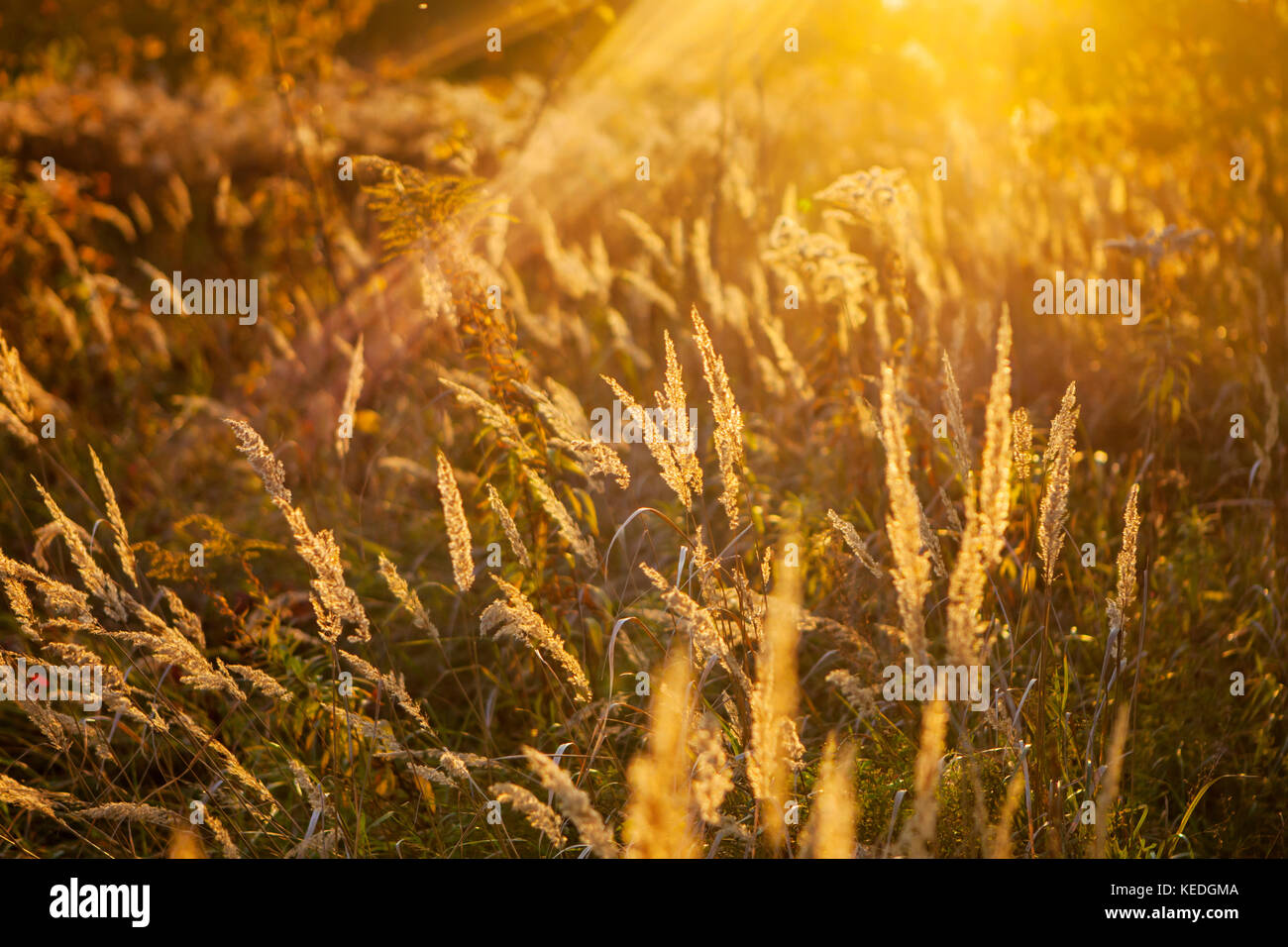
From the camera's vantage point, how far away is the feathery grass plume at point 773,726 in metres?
1.53

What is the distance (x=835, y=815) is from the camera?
4.72 feet

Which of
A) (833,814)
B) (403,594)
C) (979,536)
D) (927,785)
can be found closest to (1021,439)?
(979,536)

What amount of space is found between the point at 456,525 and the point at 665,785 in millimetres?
713

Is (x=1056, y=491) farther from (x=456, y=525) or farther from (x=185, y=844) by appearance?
(x=185, y=844)

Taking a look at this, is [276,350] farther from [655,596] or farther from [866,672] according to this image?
[866,672]

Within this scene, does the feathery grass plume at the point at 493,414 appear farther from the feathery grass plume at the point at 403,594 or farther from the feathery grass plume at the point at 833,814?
the feathery grass plume at the point at 833,814

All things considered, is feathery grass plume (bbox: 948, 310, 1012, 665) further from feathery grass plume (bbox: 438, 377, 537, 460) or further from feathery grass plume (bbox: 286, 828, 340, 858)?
feathery grass plume (bbox: 286, 828, 340, 858)

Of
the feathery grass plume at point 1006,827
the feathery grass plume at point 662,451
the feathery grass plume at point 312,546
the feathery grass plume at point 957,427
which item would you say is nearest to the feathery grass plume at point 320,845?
the feathery grass plume at point 312,546

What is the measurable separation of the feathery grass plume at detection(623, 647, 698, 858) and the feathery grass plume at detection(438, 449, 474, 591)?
0.51m

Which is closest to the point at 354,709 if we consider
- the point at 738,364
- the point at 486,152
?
the point at 738,364

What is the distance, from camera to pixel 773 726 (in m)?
1.56

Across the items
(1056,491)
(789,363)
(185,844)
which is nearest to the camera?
(1056,491)
